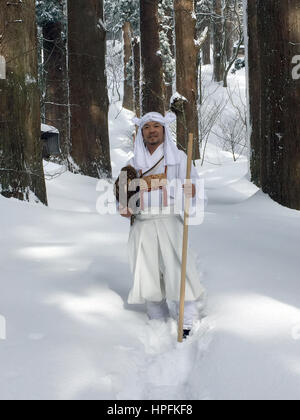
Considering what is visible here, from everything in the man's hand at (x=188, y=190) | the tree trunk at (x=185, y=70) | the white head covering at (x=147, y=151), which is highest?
the tree trunk at (x=185, y=70)

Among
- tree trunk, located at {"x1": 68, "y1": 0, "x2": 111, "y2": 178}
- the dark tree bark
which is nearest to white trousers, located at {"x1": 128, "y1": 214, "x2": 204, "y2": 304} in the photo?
tree trunk, located at {"x1": 68, "y1": 0, "x2": 111, "y2": 178}

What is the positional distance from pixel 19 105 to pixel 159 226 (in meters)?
3.34

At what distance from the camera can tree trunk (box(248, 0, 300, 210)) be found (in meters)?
6.54

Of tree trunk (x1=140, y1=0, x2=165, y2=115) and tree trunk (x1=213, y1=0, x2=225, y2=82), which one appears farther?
tree trunk (x1=213, y1=0, x2=225, y2=82)

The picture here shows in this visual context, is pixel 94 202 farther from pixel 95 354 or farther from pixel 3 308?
pixel 95 354

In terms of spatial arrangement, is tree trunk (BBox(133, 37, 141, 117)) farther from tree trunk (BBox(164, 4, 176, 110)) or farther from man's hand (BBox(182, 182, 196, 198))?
man's hand (BBox(182, 182, 196, 198))

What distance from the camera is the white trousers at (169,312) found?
3.74m

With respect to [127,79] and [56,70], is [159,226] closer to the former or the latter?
[56,70]

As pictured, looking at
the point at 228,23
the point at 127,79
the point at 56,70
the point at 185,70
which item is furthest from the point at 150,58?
the point at 228,23

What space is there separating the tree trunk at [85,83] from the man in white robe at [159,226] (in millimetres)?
7295

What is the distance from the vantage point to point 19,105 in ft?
21.0

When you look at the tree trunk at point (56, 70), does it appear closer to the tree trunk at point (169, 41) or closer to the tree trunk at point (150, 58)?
the tree trunk at point (150, 58)

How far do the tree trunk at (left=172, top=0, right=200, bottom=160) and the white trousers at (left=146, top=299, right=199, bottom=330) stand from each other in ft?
32.8

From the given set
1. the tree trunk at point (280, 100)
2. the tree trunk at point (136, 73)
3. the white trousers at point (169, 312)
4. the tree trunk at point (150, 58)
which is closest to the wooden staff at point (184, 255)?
the white trousers at point (169, 312)
